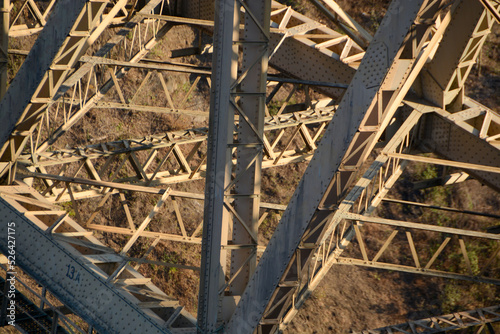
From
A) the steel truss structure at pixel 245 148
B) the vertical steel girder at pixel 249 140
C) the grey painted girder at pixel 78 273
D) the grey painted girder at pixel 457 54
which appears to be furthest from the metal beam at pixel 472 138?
the grey painted girder at pixel 78 273

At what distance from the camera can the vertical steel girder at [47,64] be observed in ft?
26.4

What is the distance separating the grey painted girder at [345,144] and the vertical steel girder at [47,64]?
373cm

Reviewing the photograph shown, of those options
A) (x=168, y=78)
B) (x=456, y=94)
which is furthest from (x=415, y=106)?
(x=168, y=78)

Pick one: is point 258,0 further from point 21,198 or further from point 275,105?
point 275,105

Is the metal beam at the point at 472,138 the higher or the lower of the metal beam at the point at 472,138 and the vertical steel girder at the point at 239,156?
the higher

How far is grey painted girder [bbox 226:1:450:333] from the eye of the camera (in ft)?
18.7

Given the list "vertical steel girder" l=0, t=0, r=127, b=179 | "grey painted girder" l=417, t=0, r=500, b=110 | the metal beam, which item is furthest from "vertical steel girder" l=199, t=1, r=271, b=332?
the metal beam

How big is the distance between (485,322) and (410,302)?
24.8ft

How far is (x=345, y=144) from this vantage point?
5.97 meters

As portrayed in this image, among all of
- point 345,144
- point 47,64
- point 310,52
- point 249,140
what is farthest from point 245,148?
point 310,52

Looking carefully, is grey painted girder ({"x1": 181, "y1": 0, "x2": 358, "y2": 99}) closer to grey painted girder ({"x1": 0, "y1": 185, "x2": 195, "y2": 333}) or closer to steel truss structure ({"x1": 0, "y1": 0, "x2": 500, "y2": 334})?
steel truss structure ({"x1": 0, "y1": 0, "x2": 500, "y2": 334})

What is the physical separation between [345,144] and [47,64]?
169 inches

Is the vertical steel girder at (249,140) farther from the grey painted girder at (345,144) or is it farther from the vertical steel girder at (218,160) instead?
the grey painted girder at (345,144)

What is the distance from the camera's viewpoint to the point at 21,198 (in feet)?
30.2
